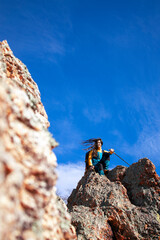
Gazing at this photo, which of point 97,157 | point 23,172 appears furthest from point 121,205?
point 23,172

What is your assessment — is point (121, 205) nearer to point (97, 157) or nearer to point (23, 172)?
point (97, 157)

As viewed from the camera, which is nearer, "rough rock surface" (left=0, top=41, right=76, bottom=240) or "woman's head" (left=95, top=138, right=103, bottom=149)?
"rough rock surface" (left=0, top=41, right=76, bottom=240)

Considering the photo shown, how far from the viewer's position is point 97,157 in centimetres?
1062

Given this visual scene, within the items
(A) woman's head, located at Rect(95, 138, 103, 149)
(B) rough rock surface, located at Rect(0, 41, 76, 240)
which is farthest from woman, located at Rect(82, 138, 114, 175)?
(B) rough rock surface, located at Rect(0, 41, 76, 240)

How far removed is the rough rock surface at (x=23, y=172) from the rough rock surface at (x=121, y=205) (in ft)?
12.6

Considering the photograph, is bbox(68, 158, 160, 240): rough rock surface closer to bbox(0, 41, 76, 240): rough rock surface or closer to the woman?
the woman

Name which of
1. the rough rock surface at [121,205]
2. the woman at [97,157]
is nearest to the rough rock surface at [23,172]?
the rough rock surface at [121,205]

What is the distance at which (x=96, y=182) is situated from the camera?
835 centimetres

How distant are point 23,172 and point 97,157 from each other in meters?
8.71

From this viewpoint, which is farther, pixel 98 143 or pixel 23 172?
pixel 98 143

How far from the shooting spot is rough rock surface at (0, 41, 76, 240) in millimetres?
1881

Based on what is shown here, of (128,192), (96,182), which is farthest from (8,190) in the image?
(128,192)

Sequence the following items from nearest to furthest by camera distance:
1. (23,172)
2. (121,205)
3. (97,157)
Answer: (23,172) < (121,205) < (97,157)

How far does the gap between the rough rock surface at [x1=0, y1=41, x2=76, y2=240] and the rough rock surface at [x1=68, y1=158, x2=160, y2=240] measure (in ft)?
12.6
